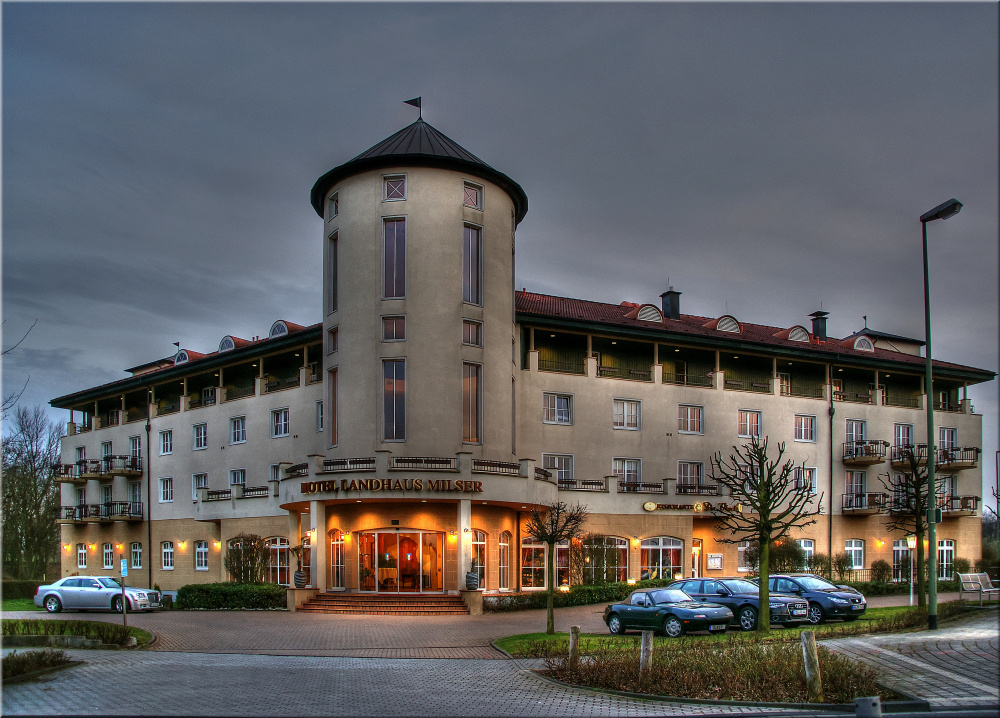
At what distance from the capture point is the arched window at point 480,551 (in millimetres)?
37156

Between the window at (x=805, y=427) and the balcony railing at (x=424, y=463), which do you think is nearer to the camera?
the balcony railing at (x=424, y=463)

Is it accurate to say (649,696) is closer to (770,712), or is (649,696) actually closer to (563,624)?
(770,712)

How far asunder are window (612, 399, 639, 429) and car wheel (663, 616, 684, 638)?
2315 centimetres

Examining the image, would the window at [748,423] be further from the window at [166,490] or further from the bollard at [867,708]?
the bollard at [867,708]

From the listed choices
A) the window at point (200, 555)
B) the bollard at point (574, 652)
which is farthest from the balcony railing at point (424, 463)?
the window at point (200, 555)

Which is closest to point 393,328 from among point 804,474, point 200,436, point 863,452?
point 200,436

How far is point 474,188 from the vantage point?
131 feet

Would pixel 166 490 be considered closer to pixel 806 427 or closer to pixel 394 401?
pixel 394 401

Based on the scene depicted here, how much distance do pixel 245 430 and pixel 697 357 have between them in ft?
81.4

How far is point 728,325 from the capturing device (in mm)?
51875

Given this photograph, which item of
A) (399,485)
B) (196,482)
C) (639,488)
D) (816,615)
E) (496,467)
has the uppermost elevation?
(496,467)

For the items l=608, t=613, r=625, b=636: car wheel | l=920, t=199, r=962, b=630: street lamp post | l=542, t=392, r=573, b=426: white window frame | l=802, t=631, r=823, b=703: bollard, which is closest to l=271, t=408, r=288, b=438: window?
l=542, t=392, r=573, b=426: white window frame

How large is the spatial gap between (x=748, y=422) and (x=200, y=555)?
100 ft

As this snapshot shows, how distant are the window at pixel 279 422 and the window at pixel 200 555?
753cm
